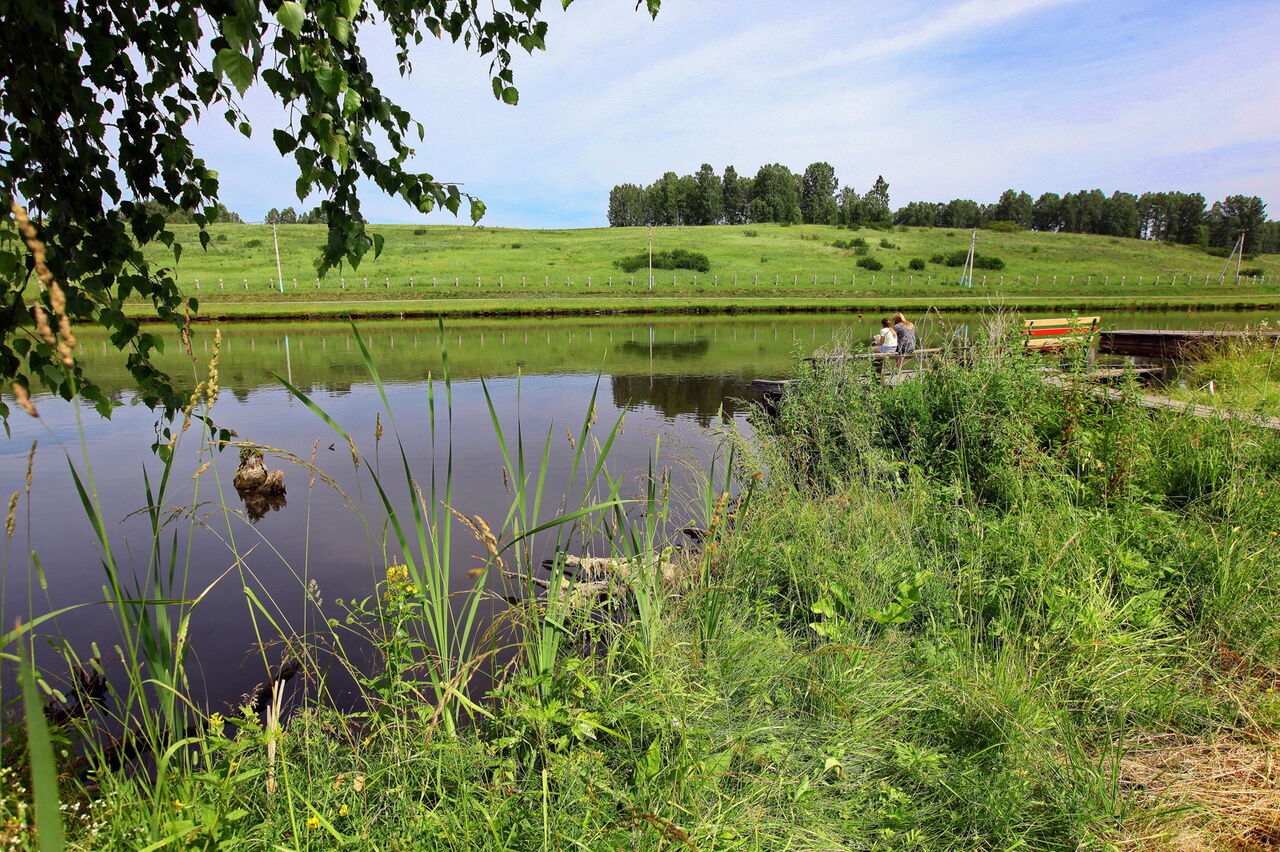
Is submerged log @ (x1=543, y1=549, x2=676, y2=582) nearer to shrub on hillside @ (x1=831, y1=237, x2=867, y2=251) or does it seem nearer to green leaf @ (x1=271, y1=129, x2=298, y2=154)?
green leaf @ (x1=271, y1=129, x2=298, y2=154)

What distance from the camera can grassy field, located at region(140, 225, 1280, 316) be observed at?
56438 mm

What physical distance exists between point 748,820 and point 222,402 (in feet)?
57.9

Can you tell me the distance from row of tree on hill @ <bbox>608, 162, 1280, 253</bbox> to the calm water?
112286 mm

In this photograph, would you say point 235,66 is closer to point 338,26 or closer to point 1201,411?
point 338,26

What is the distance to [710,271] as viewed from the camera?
75.2 metres

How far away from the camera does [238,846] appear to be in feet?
7.68

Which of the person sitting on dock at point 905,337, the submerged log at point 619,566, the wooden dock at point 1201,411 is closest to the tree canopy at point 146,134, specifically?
the submerged log at point 619,566

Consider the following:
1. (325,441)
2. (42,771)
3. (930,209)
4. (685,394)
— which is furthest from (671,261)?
(930,209)

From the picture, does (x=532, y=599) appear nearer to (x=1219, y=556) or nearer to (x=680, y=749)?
(x=680, y=749)

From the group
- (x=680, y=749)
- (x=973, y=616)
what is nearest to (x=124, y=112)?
(x=680, y=749)

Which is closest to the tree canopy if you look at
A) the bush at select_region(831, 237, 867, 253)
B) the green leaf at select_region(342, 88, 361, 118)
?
the green leaf at select_region(342, 88, 361, 118)

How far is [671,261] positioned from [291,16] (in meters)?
75.9

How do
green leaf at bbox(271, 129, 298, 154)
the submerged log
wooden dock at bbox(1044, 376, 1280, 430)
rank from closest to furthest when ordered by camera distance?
green leaf at bbox(271, 129, 298, 154), the submerged log, wooden dock at bbox(1044, 376, 1280, 430)

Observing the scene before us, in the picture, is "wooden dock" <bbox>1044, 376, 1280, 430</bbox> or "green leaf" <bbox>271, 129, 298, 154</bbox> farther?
"wooden dock" <bbox>1044, 376, 1280, 430</bbox>
